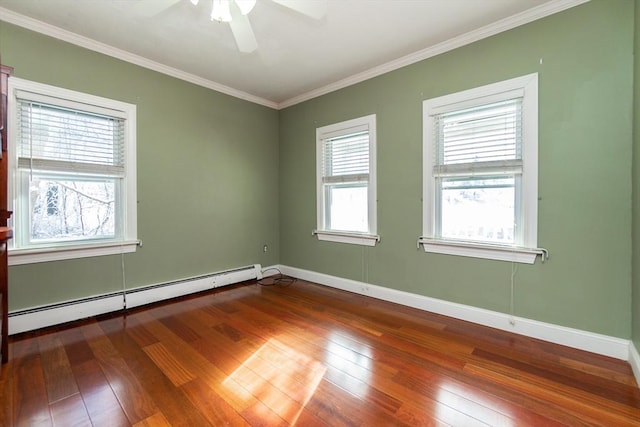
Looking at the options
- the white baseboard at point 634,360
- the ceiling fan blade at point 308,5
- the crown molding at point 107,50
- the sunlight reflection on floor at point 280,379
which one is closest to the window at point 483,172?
the white baseboard at point 634,360

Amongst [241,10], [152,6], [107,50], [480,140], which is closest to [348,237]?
[480,140]

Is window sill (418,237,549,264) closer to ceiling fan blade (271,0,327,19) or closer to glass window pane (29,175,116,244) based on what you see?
ceiling fan blade (271,0,327,19)

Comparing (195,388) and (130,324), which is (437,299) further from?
(130,324)

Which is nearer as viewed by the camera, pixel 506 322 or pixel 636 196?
pixel 636 196

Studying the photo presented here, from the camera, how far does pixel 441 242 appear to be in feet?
9.15

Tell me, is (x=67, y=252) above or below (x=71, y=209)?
below

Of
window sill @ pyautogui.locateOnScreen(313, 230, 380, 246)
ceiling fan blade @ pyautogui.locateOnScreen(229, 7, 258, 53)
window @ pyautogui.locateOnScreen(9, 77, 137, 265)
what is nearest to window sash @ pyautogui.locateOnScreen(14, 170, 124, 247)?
window @ pyautogui.locateOnScreen(9, 77, 137, 265)

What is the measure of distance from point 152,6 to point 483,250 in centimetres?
318

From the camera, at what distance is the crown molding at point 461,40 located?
2186 mm

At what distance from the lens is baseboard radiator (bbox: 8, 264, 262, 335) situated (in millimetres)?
2416

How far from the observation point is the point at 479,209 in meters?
2.63

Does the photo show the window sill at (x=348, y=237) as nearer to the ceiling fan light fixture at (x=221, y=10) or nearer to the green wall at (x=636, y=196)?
the green wall at (x=636, y=196)

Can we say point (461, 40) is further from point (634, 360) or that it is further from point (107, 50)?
point (107, 50)

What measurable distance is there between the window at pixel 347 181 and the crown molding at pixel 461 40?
490 millimetres
